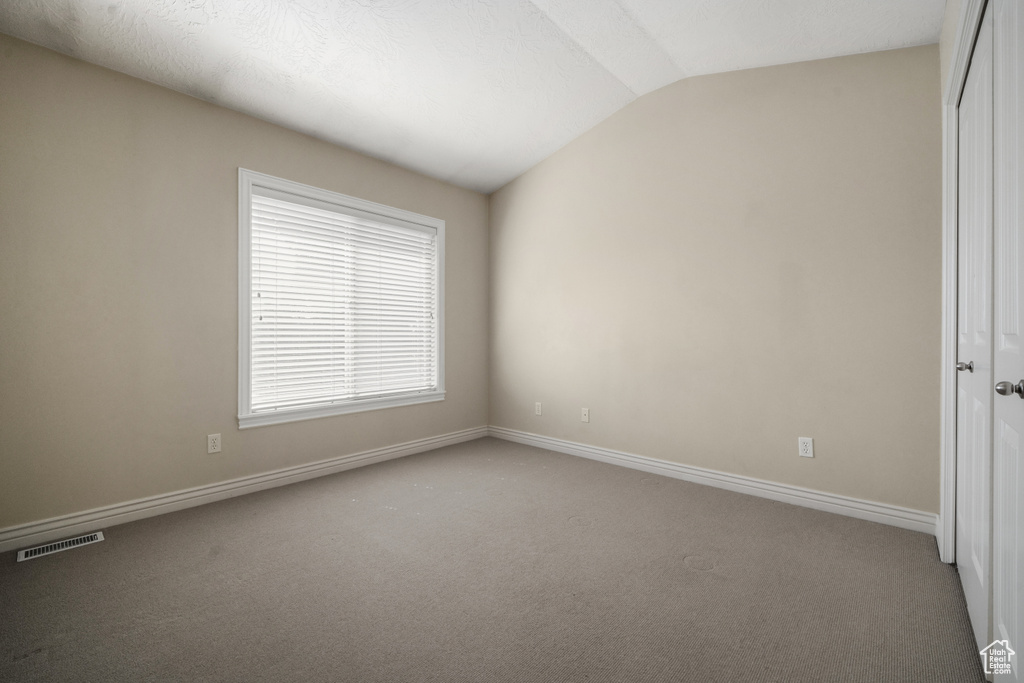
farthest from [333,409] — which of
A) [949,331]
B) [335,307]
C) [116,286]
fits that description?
[949,331]

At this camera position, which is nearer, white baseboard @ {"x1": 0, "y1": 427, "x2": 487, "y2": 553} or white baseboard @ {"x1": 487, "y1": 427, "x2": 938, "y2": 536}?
white baseboard @ {"x1": 0, "y1": 427, "x2": 487, "y2": 553}

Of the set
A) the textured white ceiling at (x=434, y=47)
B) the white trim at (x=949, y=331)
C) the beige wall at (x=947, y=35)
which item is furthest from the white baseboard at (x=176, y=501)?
the beige wall at (x=947, y=35)

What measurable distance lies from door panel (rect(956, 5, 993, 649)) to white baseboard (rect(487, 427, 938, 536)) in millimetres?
→ 525

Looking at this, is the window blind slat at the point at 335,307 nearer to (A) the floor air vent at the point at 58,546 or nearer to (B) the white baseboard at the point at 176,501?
(B) the white baseboard at the point at 176,501

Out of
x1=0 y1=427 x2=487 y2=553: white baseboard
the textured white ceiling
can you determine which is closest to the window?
x1=0 y1=427 x2=487 y2=553: white baseboard

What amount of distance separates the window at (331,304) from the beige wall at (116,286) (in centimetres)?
13

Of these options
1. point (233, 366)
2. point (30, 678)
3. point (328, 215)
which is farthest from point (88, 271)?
point (30, 678)

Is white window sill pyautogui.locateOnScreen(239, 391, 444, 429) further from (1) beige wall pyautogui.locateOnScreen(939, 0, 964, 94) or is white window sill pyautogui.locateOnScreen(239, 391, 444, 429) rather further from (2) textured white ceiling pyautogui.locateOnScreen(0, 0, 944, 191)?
(1) beige wall pyautogui.locateOnScreen(939, 0, 964, 94)

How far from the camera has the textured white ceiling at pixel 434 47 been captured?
7.38 ft

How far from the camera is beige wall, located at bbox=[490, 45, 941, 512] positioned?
247 cm

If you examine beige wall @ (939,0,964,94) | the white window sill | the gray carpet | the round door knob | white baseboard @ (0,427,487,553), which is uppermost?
beige wall @ (939,0,964,94)

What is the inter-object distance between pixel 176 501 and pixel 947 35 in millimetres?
4537

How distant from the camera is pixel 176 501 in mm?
2689

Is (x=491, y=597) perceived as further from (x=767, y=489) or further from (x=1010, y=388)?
(x=767, y=489)
